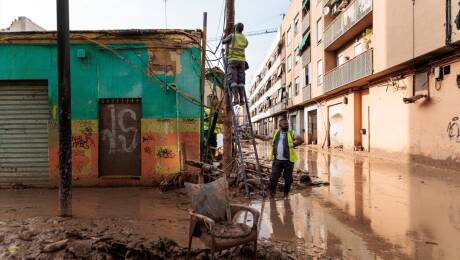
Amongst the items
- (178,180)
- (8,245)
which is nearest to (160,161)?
(178,180)

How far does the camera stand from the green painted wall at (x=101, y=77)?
10.0 m

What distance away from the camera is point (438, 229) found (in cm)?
595

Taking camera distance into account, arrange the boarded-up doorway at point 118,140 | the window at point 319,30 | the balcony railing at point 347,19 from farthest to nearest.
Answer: the window at point 319,30
the balcony railing at point 347,19
the boarded-up doorway at point 118,140

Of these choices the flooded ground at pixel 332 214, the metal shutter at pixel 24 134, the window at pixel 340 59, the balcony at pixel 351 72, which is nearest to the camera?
the flooded ground at pixel 332 214

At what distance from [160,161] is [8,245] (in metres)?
5.29

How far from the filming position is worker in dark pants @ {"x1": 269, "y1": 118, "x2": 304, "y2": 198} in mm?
8656

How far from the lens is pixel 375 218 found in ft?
22.3

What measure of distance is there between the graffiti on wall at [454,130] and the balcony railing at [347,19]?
817 cm

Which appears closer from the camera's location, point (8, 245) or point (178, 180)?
point (8, 245)

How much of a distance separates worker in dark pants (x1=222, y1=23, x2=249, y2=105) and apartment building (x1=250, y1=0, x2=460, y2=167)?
7.61 meters

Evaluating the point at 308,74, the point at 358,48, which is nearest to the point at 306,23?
the point at 308,74

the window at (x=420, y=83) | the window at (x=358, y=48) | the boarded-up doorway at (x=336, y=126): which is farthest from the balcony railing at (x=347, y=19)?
the window at (x=420, y=83)

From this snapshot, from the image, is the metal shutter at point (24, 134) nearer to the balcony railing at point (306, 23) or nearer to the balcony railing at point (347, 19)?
the balcony railing at point (347, 19)

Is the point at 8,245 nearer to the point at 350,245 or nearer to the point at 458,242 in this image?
the point at 350,245
